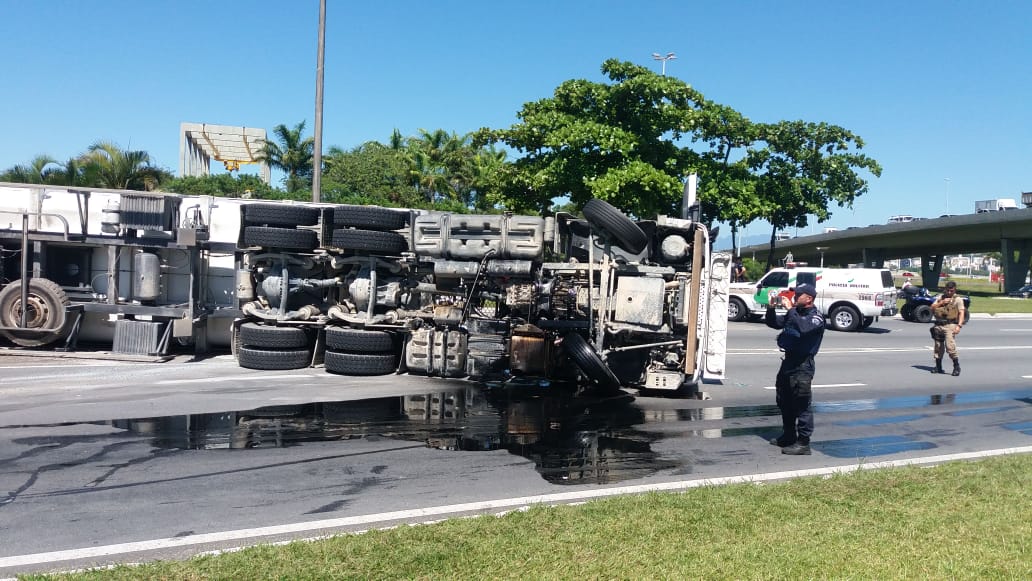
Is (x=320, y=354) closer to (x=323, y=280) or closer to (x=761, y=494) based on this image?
(x=323, y=280)

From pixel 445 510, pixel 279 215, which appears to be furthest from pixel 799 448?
pixel 279 215

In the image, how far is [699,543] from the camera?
476 centimetres

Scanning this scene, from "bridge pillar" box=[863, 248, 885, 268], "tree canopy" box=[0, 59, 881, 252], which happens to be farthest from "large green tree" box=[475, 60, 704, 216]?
"bridge pillar" box=[863, 248, 885, 268]

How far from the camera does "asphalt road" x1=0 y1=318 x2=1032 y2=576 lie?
209 inches

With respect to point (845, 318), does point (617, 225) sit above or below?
above

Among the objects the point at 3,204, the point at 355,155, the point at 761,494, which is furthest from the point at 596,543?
the point at 355,155

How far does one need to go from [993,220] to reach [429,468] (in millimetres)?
57898

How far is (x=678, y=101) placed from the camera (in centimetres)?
2373

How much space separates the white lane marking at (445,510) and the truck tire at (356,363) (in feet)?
19.0

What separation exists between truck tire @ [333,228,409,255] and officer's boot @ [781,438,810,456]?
620 centimetres

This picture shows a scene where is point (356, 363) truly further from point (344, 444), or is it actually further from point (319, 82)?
point (319, 82)

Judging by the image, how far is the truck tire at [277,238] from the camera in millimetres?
11406

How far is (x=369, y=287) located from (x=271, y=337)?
1.68 m

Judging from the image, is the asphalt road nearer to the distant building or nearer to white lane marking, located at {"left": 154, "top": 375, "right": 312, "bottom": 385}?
white lane marking, located at {"left": 154, "top": 375, "right": 312, "bottom": 385}
